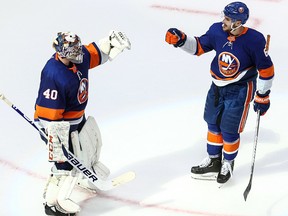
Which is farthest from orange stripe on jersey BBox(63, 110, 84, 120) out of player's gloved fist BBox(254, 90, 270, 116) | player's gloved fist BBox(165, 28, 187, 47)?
player's gloved fist BBox(254, 90, 270, 116)

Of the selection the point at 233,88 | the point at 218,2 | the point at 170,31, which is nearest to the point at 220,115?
the point at 233,88

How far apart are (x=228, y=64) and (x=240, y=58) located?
0.28 feet

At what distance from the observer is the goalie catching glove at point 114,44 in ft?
14.5

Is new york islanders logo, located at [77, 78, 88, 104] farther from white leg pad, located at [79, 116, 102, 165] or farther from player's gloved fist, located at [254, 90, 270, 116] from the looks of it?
player's gloved fist, located at [254, 90, 270, 116]

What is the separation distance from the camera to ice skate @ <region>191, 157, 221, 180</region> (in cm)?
485

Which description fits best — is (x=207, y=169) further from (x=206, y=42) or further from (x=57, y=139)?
(x=57, y=139)

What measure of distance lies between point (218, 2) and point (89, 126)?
2.96m

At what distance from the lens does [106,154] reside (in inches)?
203

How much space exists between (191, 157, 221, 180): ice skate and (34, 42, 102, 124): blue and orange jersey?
3.34ft

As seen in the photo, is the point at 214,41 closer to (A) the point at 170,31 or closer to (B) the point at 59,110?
(A) the point at 170,31

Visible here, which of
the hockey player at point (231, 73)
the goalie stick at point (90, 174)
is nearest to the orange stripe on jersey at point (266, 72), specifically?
the hockey player at point (231, 73)

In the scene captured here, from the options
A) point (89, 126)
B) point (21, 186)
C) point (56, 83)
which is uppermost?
point (56, 83)

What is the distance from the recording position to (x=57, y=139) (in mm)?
4191

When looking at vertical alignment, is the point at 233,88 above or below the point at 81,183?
above
